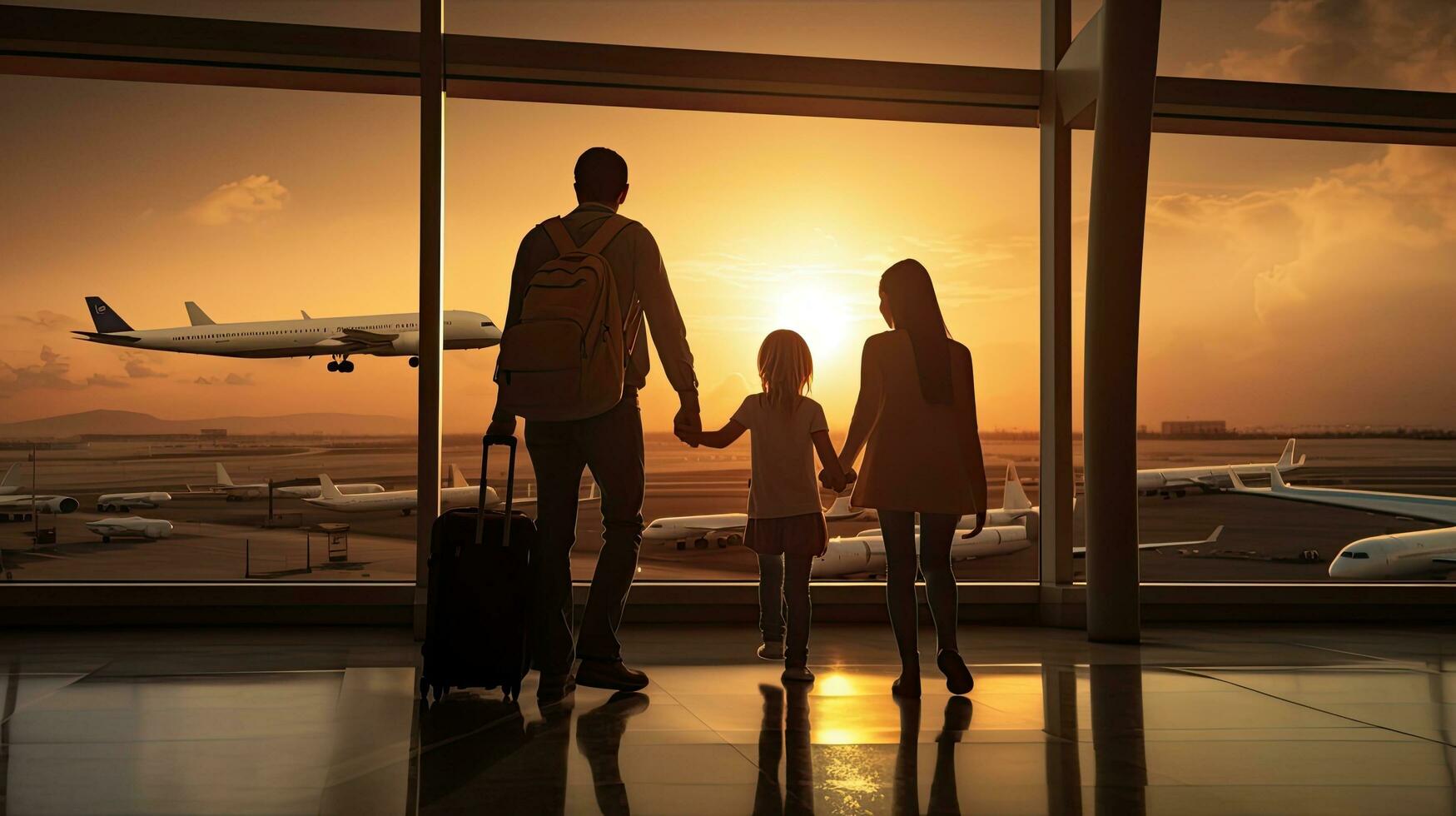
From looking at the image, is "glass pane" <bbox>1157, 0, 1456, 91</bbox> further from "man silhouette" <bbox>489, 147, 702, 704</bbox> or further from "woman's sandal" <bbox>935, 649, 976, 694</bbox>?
"woman's sandal" <bbox>935, 649, 976, 694</bbox>

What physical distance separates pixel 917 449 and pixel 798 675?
799 millimetres

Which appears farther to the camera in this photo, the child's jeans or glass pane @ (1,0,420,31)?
glass pane @ (1,0,420,31)

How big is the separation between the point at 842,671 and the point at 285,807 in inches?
82.9

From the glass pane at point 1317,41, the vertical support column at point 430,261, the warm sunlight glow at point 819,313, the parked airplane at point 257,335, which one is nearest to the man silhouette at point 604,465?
the vertical support column at point 430,261

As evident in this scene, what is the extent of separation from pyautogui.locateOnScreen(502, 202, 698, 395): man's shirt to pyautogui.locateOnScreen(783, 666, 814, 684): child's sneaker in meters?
0.97

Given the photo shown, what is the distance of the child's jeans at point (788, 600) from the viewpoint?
340cm

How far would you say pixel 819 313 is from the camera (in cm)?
596

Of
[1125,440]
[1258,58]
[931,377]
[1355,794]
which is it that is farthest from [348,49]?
[1258,58]

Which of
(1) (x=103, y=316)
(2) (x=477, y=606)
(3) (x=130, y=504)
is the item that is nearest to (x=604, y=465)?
(2) (x=477, y=606)

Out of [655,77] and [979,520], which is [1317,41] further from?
[979,520]

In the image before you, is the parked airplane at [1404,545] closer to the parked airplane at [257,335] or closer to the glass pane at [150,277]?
the glass pane at [150,277]

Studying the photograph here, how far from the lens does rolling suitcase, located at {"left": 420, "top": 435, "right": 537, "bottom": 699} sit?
2.88m

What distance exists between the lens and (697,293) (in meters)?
6.18

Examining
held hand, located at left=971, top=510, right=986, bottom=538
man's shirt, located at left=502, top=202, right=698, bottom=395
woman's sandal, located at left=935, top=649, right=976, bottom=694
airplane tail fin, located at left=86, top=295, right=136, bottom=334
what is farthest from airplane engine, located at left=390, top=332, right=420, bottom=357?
airplane tail fin, located at left=86, top=295, right=136, bottom=334
